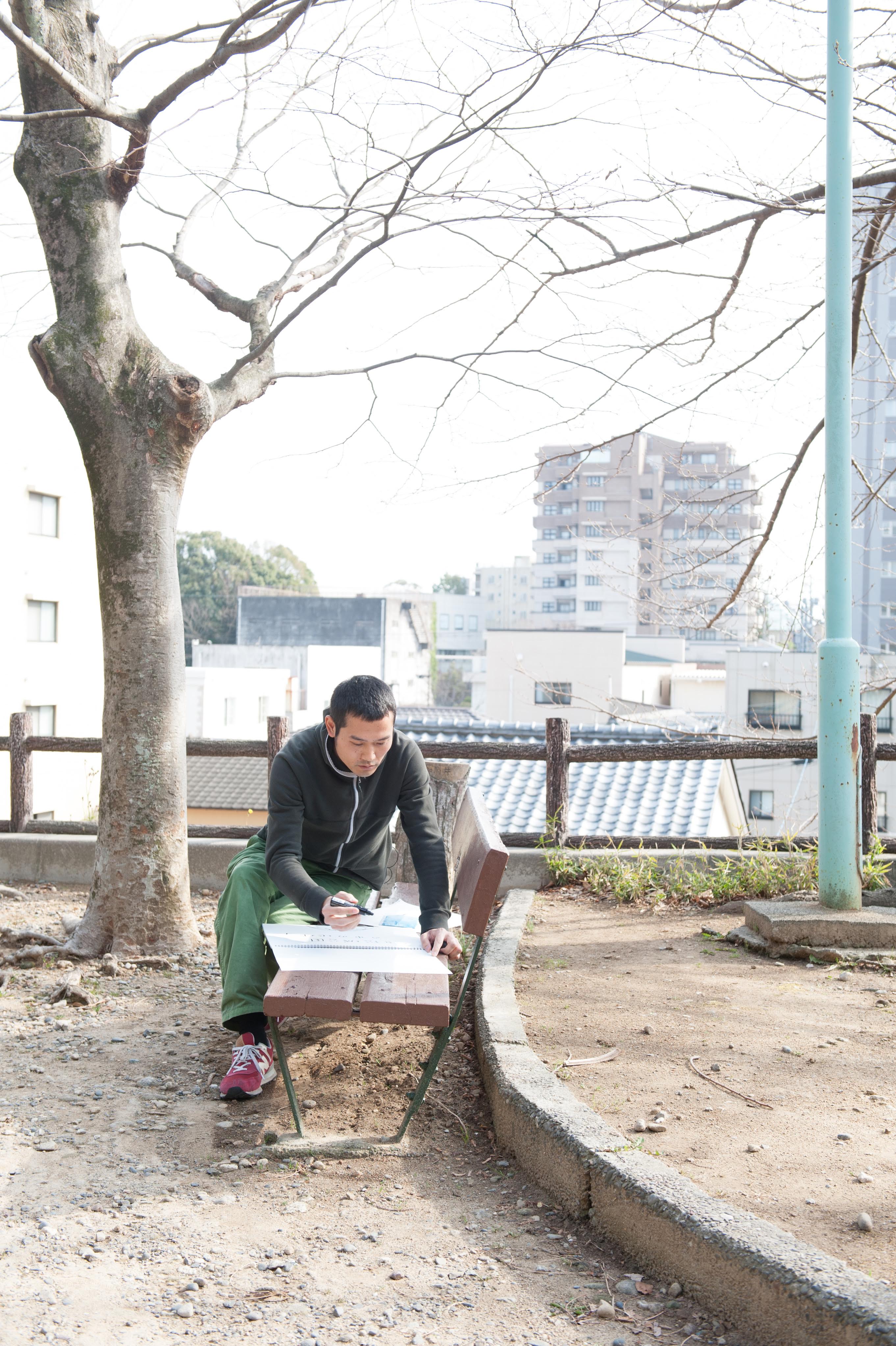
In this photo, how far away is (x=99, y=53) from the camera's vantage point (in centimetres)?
514

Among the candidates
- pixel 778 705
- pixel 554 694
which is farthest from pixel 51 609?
pixel 554 694

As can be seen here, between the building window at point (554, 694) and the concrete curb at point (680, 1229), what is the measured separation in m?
3.75

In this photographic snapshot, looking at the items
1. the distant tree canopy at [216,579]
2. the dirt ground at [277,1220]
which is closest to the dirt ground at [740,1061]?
the dirt ground at [277,1220]

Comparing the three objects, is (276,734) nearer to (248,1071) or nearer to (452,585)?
(248,1071)

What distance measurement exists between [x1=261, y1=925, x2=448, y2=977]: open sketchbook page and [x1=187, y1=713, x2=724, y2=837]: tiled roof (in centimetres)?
1163

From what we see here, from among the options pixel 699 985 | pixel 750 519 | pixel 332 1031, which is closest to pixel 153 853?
pixel 332 1031

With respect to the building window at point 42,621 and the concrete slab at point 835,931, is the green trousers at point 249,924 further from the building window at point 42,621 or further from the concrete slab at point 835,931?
the building window at point 42,621

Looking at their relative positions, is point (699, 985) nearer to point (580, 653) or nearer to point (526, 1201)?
point (526, 1201)

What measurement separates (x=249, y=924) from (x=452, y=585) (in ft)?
311

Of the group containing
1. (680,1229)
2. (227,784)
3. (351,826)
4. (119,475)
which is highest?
(119,475)

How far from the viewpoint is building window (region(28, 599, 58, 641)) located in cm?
2802

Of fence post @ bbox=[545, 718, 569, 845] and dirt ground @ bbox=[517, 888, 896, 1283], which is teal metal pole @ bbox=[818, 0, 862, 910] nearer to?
dirt ground @ bbox=[517, 888, 896, 1283]

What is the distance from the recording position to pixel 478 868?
3.12 metres

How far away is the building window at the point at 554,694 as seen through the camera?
723cm
